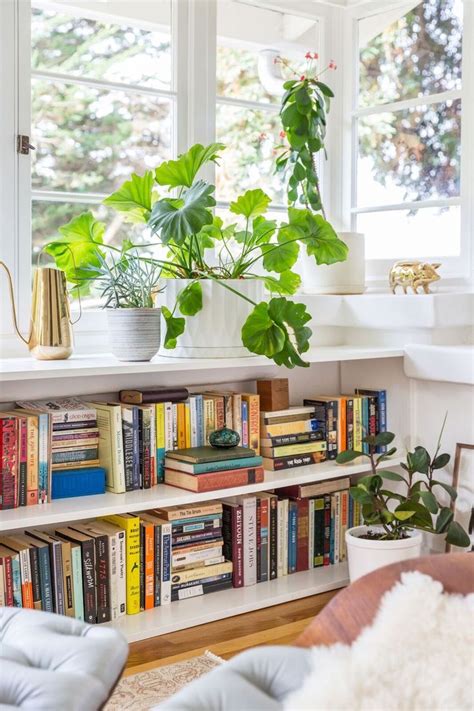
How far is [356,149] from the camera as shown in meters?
3.49

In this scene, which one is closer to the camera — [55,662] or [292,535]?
[55,662]

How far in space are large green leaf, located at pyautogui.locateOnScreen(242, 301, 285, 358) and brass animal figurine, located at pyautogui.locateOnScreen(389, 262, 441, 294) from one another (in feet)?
2.32

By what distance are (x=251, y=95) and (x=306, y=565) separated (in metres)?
1.74

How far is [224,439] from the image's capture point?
2676mm

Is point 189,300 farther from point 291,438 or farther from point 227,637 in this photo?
point 227,637

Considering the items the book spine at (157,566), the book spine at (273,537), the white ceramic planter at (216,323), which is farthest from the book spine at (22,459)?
the book spine at (273,537)

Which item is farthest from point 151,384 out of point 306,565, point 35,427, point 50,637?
point 50,637

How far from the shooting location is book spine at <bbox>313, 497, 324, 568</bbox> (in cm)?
299

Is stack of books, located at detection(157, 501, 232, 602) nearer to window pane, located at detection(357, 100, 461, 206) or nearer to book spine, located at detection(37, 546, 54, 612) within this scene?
book spine, located at detection(37, 546, 54, 612)

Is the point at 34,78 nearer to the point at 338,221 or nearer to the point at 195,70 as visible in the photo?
the point at 195,70

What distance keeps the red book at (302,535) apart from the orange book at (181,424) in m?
0.50

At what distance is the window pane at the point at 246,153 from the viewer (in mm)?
3197

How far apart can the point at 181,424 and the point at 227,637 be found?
0.65 metres

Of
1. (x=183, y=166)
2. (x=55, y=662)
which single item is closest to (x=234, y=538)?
(x=183, y=166)
